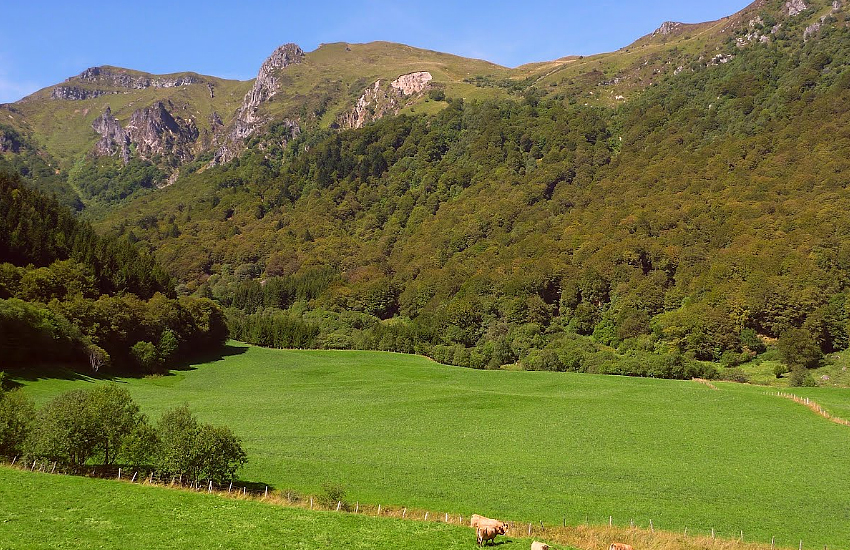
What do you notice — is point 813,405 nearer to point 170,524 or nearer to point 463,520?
point 463,520

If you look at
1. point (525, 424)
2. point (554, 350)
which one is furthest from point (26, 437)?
point (554, 350)

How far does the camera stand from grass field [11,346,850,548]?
44.1m

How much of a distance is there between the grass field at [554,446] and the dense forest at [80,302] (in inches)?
352

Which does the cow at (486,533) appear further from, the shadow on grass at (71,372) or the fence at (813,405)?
the shadow on grass at (71,372)

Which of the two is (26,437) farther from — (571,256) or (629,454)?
(571,256)

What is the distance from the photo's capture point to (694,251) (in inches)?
6777

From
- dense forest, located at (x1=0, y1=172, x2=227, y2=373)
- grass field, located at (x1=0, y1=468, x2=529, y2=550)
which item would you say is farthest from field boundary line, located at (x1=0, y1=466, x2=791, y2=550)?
dense forest, located at (x1=0, y1=172, x2=227, y2=373)

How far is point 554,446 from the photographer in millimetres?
62625

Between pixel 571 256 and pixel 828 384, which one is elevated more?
pixel 571 256

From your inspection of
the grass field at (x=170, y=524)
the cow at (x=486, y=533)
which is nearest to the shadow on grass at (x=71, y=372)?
the grass field at (x=170, y=524)

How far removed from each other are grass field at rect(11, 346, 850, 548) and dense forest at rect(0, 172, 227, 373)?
895 centimetres

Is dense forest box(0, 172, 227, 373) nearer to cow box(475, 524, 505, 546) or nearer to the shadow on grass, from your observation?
the shadow on grass

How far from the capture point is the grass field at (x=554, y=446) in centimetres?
4412

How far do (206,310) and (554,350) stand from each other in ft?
269
